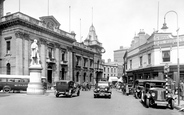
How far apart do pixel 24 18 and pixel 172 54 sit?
22020mm

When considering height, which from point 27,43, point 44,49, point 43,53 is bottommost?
point 43,53

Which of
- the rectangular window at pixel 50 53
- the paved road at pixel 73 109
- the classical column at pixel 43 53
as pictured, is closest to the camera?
the paved road at pixel 73 109

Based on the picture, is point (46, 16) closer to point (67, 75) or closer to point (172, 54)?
point (67, 75)

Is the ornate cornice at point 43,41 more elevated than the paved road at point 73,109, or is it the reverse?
the ornate cornice at point 43,41

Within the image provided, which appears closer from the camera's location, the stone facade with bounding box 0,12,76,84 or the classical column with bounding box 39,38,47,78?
the stone facade with bounding box 0,12,76,84

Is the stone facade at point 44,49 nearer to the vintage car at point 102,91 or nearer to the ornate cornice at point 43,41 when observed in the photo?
the ornate cornice at point 43,41

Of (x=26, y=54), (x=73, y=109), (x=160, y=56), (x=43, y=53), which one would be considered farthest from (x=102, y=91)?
(x=43, y=53)

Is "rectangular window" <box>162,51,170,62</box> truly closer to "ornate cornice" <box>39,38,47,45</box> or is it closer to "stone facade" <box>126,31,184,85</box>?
"stone facade" <box>126,31,184,85</box>

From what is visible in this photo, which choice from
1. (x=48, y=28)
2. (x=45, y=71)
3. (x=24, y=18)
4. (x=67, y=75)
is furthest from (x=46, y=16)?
(x=67, y=75)

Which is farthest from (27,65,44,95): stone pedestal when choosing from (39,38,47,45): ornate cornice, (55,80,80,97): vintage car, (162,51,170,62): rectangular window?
(162,51,170,62): rectangular window

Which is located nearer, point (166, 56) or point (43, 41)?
point (166, 56)

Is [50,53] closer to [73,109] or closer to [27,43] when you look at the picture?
[27,43]

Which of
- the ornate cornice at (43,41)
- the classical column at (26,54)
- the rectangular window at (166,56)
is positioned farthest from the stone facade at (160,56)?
the classical column at (26,54)

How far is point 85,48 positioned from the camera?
49656 millimetres
